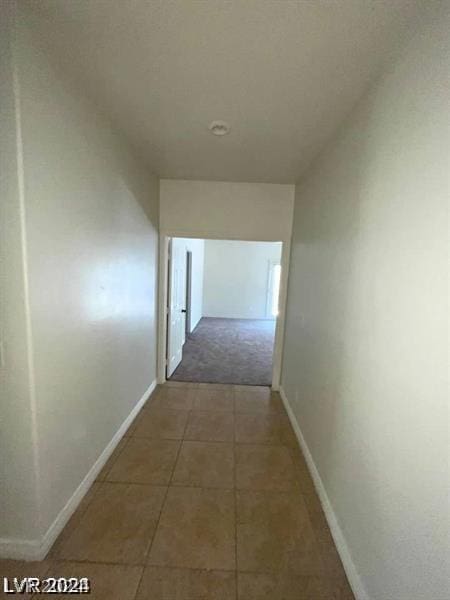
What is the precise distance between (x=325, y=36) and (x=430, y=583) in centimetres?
204

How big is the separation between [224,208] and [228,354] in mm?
2742

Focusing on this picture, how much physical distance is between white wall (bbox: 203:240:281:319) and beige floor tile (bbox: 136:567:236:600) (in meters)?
7.15

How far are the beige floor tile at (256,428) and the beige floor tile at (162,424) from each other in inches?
21.6

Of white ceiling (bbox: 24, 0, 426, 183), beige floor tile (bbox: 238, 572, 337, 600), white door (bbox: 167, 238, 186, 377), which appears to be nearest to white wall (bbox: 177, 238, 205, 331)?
white door (bbox: 167, 238, 186, 377)

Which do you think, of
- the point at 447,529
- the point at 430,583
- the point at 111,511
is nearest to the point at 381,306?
the point at 447,529

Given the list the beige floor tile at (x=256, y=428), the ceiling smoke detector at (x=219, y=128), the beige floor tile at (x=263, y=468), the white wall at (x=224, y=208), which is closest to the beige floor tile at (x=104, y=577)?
the beige floor tile at (x=263, y=468)

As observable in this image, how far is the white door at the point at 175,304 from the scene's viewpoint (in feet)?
11.9

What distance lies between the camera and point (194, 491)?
1938 millimetres

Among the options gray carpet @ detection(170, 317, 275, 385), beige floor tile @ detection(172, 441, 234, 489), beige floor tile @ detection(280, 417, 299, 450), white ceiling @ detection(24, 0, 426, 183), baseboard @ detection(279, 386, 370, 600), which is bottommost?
gray carpet @ detection(170, 317, 275, 385)

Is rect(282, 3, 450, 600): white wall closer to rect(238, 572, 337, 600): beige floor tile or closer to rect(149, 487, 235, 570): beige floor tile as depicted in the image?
rect(238, 572, 337, 600): beige floor tile

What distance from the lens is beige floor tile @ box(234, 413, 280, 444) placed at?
257cm

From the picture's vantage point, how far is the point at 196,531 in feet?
5.40

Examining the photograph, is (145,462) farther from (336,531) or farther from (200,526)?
(336,531)

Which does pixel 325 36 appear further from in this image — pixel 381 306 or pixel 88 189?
pixel 88 189
